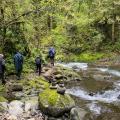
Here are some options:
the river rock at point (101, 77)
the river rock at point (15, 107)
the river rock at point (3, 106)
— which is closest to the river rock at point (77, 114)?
the river rock at point (15, 107)

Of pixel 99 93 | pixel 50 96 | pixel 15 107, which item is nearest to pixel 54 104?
pixel 50 96

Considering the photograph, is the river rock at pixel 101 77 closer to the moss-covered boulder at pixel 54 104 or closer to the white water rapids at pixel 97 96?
the white water rapids at pixel 97 96

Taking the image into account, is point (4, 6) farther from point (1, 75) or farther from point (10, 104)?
point (10, 104)

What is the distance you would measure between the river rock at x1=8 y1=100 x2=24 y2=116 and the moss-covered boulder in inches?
44.1

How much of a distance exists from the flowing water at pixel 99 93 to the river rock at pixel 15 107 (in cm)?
399

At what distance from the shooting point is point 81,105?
65.4 feet

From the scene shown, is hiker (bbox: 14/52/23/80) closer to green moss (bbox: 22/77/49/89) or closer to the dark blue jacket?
the dark blue jacket

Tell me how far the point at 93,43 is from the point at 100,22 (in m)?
3.27

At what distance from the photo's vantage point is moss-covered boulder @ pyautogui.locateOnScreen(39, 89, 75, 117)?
1655 centimetres

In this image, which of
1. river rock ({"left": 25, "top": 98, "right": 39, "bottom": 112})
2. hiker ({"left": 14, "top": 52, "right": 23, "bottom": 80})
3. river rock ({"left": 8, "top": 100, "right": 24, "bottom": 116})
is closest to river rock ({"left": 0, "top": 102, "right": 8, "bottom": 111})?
river rock ({"left": 8, "top": 100, "right": 24, "bottom": 116})

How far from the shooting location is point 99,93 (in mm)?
23078

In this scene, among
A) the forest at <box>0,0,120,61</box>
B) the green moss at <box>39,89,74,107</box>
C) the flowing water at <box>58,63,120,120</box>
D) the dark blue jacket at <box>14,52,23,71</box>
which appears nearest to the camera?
the green moss at <box>39,89,74,107</box>

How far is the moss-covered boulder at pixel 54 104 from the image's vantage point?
16.5 meters

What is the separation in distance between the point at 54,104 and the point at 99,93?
7.06 meters
